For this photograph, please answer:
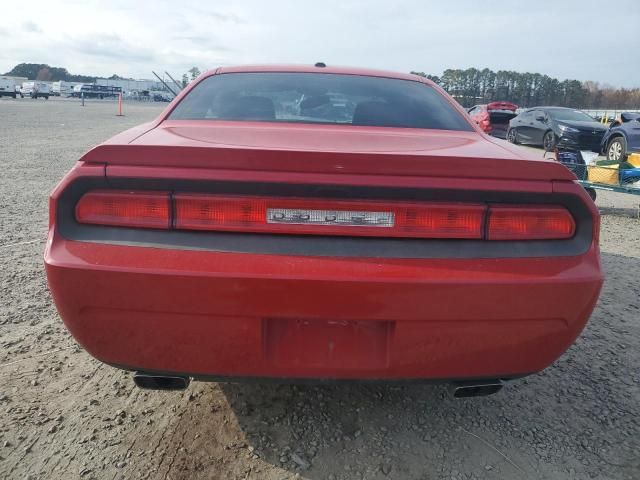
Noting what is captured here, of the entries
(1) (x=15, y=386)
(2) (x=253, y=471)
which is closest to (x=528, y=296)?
(2) (x=253, y=471)

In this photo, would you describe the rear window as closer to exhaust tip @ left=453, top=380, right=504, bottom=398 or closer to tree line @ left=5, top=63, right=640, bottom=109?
exhaust tip @ left=453, top=380, right=504, bottom=398

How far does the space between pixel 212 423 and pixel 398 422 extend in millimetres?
830

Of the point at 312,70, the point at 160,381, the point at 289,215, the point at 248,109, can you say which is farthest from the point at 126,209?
Result: the point at 312,70

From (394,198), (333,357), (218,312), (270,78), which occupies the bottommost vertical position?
(333,357)

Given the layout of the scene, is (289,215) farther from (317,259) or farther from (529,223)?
(529,223)

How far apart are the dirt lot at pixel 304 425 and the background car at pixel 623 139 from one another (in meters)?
10.8

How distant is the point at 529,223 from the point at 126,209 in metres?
1.38

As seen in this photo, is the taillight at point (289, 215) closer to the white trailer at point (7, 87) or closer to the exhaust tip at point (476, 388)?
the exhaust tip at point (476, 388)

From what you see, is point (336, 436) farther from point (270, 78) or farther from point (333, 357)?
point (270, 78)

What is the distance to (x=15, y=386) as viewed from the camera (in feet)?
7.69

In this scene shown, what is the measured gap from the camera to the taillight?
5.23ft

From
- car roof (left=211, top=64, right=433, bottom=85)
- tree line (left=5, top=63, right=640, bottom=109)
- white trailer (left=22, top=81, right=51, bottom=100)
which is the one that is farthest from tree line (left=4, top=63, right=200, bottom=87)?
car roof (left=211, top=64, right=433, bottom=85)

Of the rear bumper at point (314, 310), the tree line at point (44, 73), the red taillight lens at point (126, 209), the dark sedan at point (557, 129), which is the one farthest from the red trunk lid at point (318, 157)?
the tree line at point (44, 73)

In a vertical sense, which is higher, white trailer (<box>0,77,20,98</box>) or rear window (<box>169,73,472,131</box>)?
white trailer (<box>0,77,20,98</box>)
